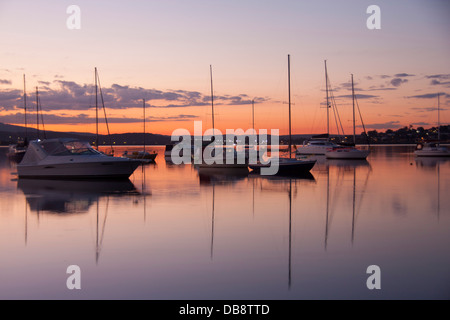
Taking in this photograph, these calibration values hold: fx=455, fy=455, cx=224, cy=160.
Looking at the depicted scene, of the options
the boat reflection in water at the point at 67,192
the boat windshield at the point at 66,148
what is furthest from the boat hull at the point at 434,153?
the boat windshield at the point at 66,148

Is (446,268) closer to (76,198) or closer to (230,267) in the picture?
(230,267)

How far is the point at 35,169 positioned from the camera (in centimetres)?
2766

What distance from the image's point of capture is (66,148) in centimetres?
2695

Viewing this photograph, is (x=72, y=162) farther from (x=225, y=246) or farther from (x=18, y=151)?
(x=18, y=151)

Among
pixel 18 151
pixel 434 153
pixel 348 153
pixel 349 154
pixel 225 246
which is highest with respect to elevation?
pixel 18 151

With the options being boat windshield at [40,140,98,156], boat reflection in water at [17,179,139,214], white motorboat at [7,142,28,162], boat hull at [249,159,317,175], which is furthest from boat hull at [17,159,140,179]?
white motorboat at [7,142,28,162]

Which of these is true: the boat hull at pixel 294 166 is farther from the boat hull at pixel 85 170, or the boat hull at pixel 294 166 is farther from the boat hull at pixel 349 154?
the boat hull at pixel 349 154

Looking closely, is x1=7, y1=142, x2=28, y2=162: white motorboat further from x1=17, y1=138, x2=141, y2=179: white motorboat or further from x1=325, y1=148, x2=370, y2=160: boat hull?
x1=325, y1=148, x2=370, y2=160: boat hull

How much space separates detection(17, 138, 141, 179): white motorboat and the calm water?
7.05 meters

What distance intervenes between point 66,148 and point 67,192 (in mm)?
6533

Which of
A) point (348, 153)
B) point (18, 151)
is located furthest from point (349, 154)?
point (18, 151)

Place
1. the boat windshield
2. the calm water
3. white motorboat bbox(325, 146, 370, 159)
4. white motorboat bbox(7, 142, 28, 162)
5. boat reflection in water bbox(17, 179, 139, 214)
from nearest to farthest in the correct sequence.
Result: the calm water → boat reflection in water bbox(17, 179, 139, 214) → the boat windshield → white motorboat bbox(325, 146, 370, 159) → white motorboat bbox(7, 142, 28, 162)

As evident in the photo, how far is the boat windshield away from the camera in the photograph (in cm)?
2700
